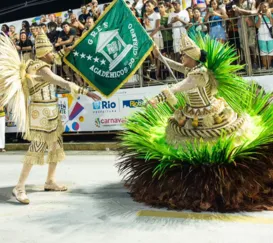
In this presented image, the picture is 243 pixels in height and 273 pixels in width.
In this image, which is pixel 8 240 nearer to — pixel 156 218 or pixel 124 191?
pixel 156 218

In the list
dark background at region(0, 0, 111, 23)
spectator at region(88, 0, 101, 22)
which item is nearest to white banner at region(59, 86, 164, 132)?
spectator at region(88, 0, 101, 22)

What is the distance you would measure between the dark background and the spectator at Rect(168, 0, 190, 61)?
5.18m

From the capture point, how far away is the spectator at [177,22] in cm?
725

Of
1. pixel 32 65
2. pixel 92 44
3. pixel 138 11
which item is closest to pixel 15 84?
pixel 32 65

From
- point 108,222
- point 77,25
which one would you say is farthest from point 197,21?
point 108,222

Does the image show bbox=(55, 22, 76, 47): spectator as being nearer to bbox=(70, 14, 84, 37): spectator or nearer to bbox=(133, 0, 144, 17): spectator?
bbox=(70, 14, 84, 37): spectator

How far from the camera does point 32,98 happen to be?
3.73 m

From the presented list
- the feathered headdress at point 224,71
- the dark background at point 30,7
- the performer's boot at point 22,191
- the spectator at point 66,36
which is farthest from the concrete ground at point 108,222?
the dark background at point 30,7

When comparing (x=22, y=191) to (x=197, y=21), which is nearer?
(x=22, y=191)

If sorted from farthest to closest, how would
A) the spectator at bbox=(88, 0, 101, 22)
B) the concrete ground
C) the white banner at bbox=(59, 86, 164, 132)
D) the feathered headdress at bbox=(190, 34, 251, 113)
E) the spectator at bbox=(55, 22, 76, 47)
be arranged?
1. the spectator at bbox=(88, 0, 101, 22)
2. the spectator at bbox=(55, 22, 76, 47)
3. the white banner at bbox=(59, 86, 164, 132)
4. the feathered headdress at bbox=(190, 34, 251, 113)
5. the concrete ground

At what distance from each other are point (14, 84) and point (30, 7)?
32.9ft

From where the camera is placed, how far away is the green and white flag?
12.3ft

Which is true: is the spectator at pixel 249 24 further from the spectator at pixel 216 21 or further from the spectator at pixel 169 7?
the spectator at pixel 169 7

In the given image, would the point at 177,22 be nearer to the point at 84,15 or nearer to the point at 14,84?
the point at 84,15
